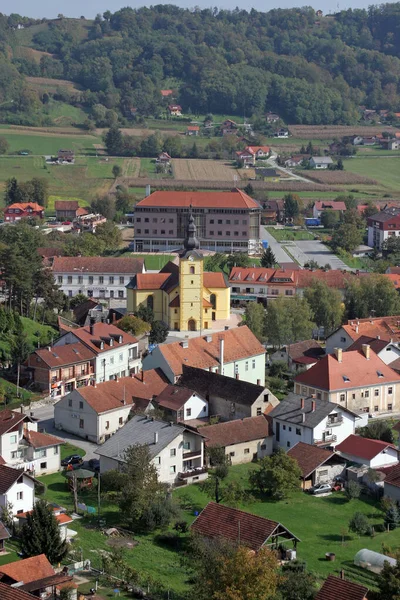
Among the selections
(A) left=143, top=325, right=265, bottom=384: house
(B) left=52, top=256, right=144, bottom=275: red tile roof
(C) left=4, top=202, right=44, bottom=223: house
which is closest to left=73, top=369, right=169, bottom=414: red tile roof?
(A) left=143, top=325, right=265, bottom=384: house

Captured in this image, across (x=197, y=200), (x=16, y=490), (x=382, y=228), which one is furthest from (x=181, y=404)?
(x=382, y=228)

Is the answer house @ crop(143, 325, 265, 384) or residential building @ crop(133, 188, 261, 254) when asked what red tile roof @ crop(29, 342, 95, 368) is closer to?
house @ crop(143, 325, 265, 384)

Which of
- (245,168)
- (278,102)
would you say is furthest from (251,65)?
(245,168)

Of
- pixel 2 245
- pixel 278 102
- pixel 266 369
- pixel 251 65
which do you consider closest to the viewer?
pixel 266 369

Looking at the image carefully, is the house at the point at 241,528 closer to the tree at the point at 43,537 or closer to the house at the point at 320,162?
the tree at the point at 43,537

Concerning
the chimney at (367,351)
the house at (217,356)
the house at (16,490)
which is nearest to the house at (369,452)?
the chimney at (367,351)

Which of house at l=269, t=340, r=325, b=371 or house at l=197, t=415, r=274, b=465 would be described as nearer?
house at l=197, t=415, r=274, b=465

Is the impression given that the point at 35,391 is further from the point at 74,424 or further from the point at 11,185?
the point at 11,185
